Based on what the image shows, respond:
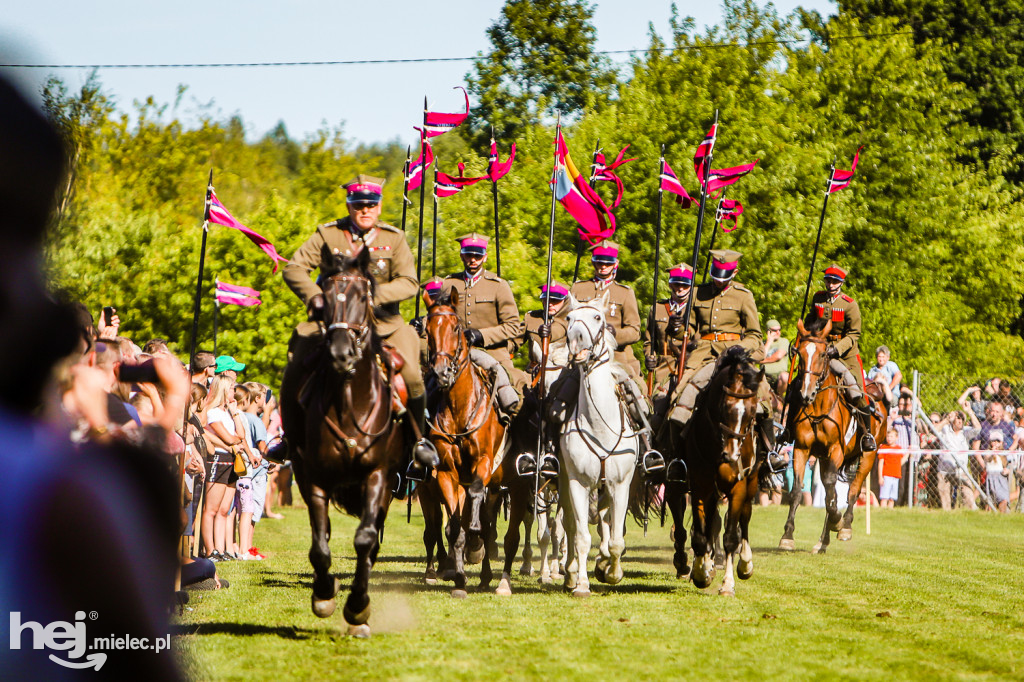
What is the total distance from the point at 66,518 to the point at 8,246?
0.31m

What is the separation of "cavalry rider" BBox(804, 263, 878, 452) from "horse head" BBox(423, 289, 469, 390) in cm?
708

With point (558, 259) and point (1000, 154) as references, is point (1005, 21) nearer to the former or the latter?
point (1000, 154)

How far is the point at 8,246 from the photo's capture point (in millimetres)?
1443

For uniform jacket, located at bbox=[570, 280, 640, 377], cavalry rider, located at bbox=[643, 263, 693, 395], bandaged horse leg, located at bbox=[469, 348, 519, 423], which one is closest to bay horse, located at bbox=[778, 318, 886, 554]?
cavalry rider, located at bbox=[643, 263, 693, 395]

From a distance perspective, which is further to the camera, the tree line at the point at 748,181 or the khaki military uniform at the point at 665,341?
the tree line at the point at 748,181

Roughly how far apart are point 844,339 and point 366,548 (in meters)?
11.3

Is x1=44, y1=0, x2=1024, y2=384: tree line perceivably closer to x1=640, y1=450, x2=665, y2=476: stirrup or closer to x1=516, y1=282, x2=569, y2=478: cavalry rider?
x1=516, y1=282, x2=569, y2=478: cavalry rider

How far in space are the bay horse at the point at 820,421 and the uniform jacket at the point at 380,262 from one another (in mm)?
8460

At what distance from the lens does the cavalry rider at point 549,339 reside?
42.2 ft

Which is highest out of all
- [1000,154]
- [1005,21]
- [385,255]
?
[1005,21]

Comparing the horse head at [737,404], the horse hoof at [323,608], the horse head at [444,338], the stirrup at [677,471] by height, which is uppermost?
the horse head at [444,338]

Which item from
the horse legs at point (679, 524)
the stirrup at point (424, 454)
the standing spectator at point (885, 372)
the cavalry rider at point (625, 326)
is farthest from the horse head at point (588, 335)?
the standing spectator at point (885, 372)

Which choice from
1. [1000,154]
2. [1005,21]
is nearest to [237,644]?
[1000,154]

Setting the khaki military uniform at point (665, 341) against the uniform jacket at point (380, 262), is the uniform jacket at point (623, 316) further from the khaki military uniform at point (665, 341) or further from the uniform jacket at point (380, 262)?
the uniform jacket at point (380, 262)
